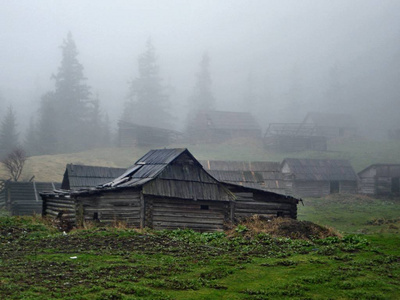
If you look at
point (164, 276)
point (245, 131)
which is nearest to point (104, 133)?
point (245, 131)

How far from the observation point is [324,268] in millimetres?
14438

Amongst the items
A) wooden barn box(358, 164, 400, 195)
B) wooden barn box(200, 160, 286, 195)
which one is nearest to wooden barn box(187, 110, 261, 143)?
wooden barn box(200, 160, 286, 195)

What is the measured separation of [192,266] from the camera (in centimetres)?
1459

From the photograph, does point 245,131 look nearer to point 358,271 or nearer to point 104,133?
point 104,133

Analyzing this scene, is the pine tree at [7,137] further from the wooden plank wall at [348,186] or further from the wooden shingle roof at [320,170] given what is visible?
the wooden plank wall at [348,186]

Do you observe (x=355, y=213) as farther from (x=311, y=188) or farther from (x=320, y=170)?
(x=320, y=170)

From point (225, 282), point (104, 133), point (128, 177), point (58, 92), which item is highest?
point (58, 92)

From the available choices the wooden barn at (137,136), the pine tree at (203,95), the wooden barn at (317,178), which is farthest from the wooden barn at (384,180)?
the pine tree at (203,95)

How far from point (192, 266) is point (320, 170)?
4704 cm

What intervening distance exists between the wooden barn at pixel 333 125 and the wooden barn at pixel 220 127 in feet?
37.8

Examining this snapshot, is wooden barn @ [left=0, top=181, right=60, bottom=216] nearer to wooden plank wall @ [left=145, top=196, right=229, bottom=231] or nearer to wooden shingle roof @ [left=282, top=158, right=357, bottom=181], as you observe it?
wooden plank wall @ [left=145, top=196, right=229, bottom=231]

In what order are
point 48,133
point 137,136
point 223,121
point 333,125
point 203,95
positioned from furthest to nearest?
point 203,95 < point 333,125 < point 223,121 < point 48,133 < point 137,136

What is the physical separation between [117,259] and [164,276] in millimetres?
2904

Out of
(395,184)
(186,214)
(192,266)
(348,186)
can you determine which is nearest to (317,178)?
(348,186)
